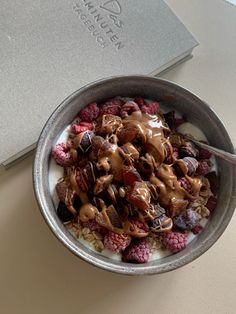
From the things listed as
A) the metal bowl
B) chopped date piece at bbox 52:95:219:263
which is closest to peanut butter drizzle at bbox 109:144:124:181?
chopped date piece at bbox 52:95:219:263

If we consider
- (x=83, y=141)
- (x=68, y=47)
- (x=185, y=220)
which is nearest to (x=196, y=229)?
(x=185, y=220)

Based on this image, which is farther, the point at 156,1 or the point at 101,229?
the point at 156,1

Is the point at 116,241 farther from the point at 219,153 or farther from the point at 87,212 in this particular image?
the point at 219,153

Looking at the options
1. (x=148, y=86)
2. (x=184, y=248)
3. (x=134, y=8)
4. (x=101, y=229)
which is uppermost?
(x=134, y=8)

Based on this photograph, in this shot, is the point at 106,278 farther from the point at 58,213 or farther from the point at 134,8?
the point at 134,8

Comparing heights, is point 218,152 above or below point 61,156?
below

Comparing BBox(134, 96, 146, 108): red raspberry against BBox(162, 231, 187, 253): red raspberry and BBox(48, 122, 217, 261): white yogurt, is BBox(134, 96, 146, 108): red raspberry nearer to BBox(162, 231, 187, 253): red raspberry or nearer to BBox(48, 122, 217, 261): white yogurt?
BBox(48, 122, 217, 261): white yogurt

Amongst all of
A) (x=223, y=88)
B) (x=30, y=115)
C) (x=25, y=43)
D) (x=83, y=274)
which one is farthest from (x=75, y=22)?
(x=83, y=274)
